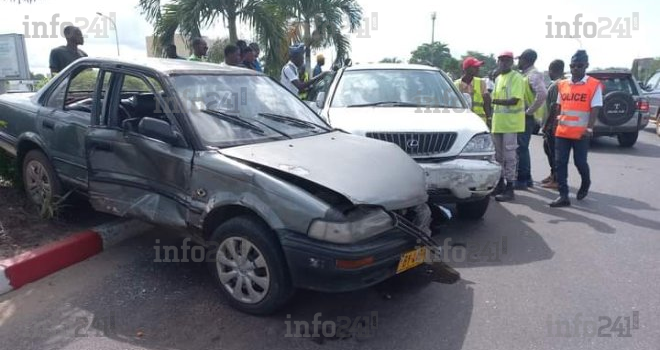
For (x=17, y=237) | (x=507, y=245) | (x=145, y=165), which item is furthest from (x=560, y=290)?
(x=17, y=237)

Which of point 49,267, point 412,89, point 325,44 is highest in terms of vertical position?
point 325,44

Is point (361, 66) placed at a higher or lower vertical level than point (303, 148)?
higher

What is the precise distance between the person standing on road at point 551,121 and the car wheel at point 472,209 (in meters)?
2.10

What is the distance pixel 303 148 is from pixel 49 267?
91.2 inches

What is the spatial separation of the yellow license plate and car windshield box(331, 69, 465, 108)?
8.17ft

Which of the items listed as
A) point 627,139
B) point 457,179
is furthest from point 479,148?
point 627,139

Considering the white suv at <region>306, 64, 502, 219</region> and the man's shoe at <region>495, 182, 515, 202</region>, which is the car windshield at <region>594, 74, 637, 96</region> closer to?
the man's shoe at <region>495, 182, 515, 202</region>

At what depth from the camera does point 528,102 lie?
6.84 m

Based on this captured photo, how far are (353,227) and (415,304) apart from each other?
957 mm

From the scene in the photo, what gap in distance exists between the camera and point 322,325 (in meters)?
3.22

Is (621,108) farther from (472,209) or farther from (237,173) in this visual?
(237,173)

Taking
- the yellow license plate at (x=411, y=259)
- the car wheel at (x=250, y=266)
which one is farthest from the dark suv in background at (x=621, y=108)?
the car wheel at (x=250, y=266)

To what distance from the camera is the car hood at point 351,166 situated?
307 centimetres

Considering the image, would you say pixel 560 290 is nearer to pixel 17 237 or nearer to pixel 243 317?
pixel 243 317
